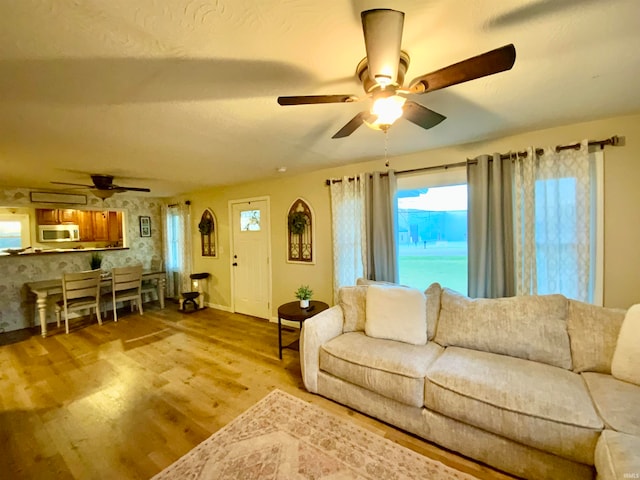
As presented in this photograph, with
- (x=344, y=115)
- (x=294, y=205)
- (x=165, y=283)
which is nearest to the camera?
(x=344, y=115)

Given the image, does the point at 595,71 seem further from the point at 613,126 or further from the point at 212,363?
the point at 212,363

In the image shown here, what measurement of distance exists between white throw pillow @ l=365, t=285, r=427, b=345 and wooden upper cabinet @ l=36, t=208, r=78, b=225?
6.41m

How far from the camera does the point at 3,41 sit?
113 cm

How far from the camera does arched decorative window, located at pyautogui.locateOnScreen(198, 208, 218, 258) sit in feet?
16.7

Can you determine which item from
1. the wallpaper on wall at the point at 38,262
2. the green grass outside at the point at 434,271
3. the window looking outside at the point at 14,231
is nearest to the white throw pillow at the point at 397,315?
the green grass outside at the point at 434,271

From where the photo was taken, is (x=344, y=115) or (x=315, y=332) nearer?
(x=344, y=115)

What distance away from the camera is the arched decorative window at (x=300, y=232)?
12.7ft

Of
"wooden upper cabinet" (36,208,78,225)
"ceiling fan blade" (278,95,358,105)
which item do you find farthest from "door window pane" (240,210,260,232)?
"wooden upper cabinet" (36,208,78,225)

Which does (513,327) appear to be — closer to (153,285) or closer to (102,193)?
(102,193)

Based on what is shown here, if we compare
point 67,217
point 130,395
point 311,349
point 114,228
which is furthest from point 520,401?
point 114,228

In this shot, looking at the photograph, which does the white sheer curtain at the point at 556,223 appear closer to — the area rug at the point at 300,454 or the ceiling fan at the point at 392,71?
the ceiling fan at the point at 392,71

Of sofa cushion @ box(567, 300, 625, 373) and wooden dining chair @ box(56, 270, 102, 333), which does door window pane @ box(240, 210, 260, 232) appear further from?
sofa cushion @ box(567, 300, 625, 373)

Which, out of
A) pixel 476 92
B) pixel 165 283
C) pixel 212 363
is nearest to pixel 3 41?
pixel 476 92

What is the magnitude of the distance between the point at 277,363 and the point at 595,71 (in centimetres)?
335
